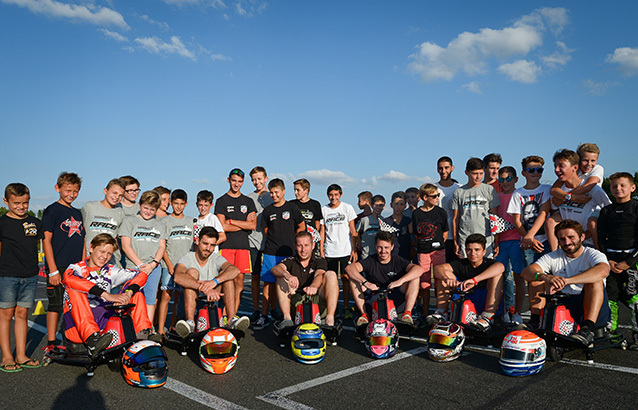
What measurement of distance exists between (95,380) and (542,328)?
16.5 feet

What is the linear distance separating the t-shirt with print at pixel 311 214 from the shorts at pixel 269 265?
2.48 ft

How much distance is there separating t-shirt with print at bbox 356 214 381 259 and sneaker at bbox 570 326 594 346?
4.03 m

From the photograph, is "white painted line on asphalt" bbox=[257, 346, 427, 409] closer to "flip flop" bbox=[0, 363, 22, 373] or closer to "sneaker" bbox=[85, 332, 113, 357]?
"sneaker" bbox=[85, 332, 113, 357]

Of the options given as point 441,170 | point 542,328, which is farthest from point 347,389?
point 441,170

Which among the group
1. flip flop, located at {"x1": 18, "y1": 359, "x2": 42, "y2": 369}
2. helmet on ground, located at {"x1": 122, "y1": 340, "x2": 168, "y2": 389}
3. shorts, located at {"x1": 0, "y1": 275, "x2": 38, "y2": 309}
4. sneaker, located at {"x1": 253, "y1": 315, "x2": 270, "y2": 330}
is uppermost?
shorts, located at {"x1": 0, "y1": 275, "x2": 38, "y2": 309}

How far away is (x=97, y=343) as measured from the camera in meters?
4.90

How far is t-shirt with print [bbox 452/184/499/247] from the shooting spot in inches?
293

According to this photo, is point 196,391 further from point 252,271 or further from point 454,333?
point 252,271

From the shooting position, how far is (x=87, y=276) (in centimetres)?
554

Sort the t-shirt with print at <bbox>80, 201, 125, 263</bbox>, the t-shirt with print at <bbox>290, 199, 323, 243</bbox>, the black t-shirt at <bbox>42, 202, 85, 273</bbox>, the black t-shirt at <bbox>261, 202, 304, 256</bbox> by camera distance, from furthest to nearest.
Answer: the t-shirt with print at <bbox>290, 199, 323, 243</bbox>
the black t-shirt at <bbox>261, 202, 304, 256</bbox>
the t-shirt with print at <bbox>80, 201, 125, 263</bbox>
the black t-shirt at <bbox>42, 202, 85, 273</bbox>

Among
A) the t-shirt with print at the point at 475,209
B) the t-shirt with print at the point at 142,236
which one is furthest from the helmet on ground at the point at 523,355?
the t-shirt with print at the point at 142,236

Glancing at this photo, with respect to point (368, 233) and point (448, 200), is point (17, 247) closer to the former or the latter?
point (368, 233)

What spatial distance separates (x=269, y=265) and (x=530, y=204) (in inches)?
170

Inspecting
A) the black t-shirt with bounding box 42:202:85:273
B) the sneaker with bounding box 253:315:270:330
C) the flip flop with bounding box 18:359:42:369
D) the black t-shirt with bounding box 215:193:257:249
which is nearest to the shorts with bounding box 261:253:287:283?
the black t-shirt with bounding box 215:193:257:249
